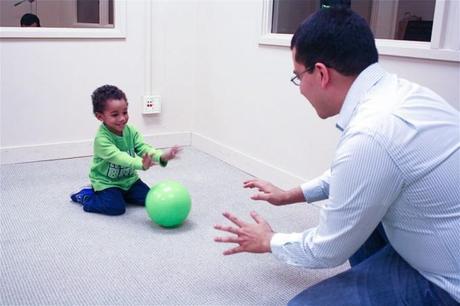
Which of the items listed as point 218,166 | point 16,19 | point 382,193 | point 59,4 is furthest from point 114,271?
point 59,4

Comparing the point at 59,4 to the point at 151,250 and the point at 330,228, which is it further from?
the point at 330,228

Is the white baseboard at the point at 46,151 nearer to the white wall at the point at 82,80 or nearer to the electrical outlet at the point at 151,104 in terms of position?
the white wall at the point at 82,80

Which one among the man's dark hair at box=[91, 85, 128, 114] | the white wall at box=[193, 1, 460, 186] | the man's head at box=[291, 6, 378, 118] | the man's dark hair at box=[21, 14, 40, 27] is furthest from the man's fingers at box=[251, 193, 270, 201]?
the man's dark hair at box=[21, 14, 40, 27]

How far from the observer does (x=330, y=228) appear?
117cm

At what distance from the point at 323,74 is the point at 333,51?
0.22ft

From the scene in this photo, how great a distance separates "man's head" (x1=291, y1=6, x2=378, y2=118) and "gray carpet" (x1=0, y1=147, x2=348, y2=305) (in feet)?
2.57

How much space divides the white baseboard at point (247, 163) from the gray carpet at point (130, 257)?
0.82ft

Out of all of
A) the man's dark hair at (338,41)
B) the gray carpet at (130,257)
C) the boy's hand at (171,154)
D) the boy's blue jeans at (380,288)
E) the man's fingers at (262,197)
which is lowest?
the gray carpet at (130,257)

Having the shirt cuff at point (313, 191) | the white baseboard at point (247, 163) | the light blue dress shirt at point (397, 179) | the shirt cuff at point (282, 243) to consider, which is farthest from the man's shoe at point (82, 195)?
the light blue dress shirt at point (397, 179)

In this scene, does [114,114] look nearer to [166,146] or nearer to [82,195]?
[82,195]

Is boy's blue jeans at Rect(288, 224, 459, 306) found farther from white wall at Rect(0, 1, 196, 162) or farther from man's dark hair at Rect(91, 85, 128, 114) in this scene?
white wall at Rect(0, 1, 196, 162)

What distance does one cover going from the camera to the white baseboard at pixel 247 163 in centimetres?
279

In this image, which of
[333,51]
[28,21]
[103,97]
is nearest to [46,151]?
[28,21]

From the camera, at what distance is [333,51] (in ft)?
3.87
